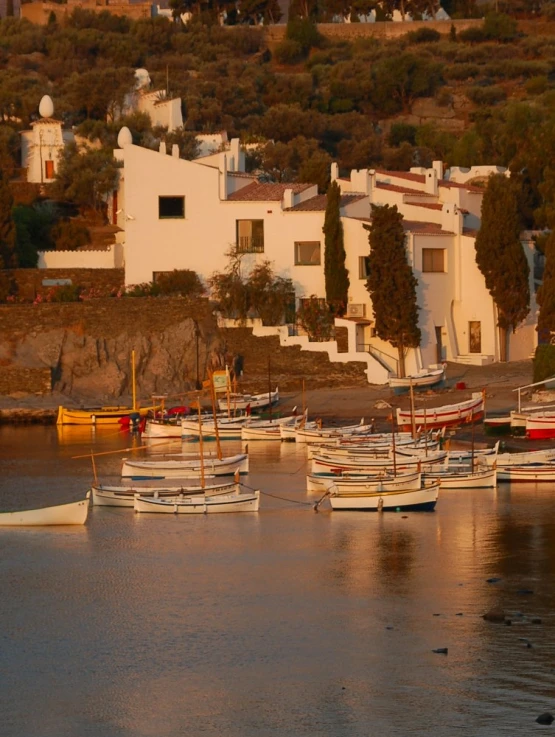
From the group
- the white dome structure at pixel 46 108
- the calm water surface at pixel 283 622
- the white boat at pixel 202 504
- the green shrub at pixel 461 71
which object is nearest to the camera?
the calm water surface at pixel 283 622

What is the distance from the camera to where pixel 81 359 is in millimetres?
63750

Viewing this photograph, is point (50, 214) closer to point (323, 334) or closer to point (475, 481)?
point (323, 334)

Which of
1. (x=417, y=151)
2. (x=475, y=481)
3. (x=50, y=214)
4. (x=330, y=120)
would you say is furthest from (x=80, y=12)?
(x=475, y=481)

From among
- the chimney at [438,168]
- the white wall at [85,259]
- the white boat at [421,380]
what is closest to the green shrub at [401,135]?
the chimney at [438,168]

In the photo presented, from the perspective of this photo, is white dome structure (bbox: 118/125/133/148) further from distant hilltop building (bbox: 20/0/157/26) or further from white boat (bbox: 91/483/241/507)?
distant hilltop building (bbox: 20/0/157/26)

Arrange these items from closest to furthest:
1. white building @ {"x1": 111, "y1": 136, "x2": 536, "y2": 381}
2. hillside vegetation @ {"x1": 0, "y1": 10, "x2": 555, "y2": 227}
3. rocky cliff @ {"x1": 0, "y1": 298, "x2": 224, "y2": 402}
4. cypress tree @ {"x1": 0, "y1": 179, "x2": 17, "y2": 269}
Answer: rocky cliff @ {"x1": 0, "y1": 298, "x2": 224, "y2": 402}
white building @ {"x1": 111, "y1": 136, "x2": 536, "y2": 381}
cypress tree @ {"x1": 0, "y1": 179, "x2": 17, "y2": 269}
hillside vegetation @ {"x1": 0, "y1": 10, "x2": 555, "y2": 227}

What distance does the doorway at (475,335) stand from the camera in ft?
213

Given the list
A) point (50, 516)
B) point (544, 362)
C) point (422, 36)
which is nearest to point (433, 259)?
point (544, 362)

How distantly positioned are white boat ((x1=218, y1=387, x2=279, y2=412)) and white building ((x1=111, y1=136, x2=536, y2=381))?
5.70 meters

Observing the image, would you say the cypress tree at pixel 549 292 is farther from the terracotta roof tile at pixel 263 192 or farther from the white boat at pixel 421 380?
the terracotta roof tile at pixel 263 192

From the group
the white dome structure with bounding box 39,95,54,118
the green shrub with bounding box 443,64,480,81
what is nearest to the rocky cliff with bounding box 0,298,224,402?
the white dome structure with bounding box 39,95,54,118

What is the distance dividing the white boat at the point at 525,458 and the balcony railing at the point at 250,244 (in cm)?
2401

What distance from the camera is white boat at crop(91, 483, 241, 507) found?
39.2 meters

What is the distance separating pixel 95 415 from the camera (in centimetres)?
5941
